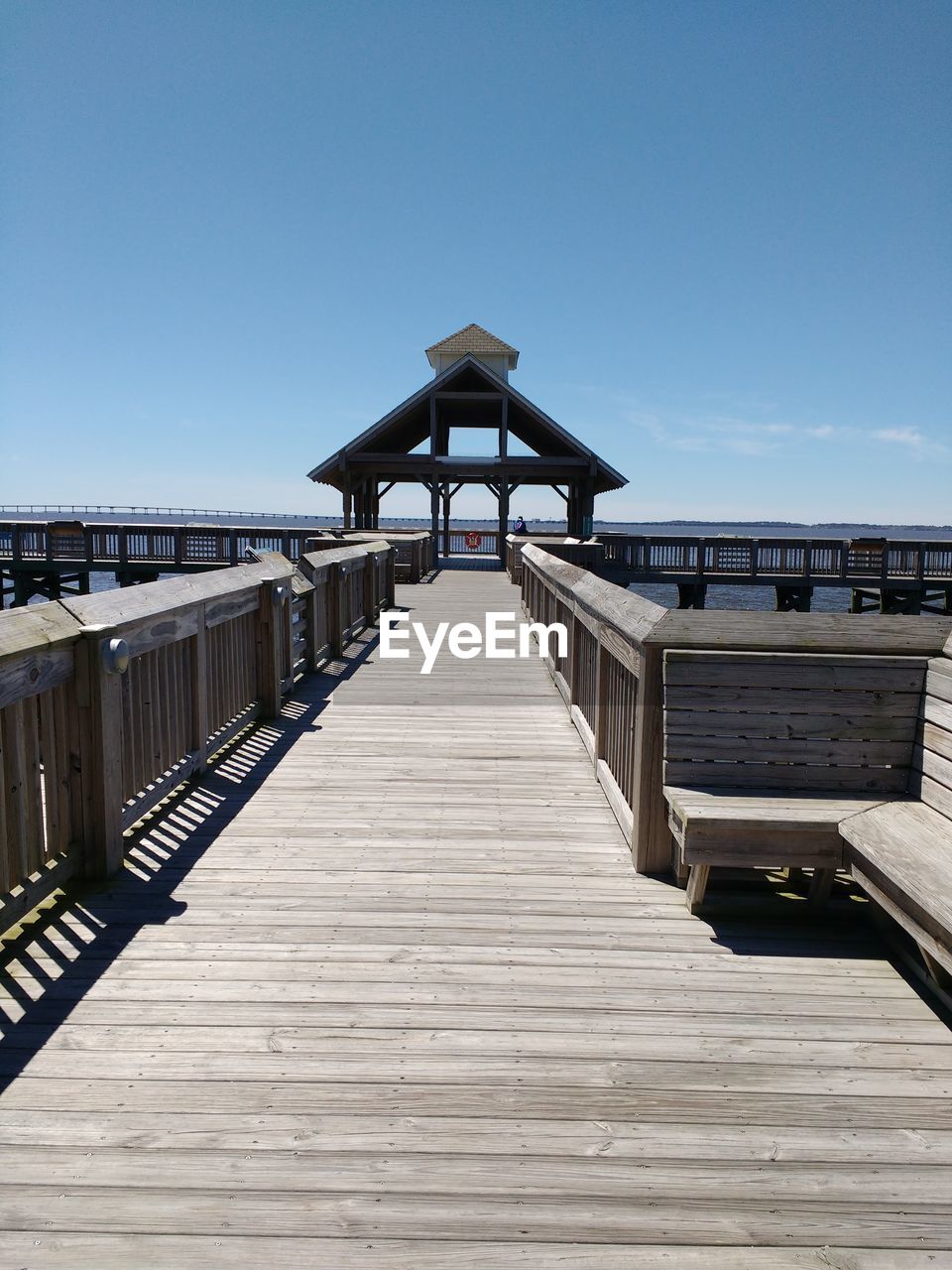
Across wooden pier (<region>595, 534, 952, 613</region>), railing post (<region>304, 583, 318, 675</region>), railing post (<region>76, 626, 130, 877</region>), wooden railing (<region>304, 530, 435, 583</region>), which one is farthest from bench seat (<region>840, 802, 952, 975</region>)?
wooden pier (<region>595, 534, 952, 613</region>)

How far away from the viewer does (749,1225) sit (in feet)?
7.00

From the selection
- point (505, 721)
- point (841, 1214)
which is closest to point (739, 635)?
point (841, 1214)

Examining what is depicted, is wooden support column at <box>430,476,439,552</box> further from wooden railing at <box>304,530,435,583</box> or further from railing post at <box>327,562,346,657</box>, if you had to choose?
railing post at <box>327,562,346,657</box>

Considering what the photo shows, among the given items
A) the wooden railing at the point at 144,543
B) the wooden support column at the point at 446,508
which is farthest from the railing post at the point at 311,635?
the wooden support column at the point at 446,508

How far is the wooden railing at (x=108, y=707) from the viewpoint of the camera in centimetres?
345

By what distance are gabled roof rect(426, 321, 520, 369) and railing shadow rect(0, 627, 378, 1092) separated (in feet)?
83.3

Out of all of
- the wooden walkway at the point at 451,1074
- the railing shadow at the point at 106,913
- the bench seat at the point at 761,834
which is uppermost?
the bench seat at the point at 761,834

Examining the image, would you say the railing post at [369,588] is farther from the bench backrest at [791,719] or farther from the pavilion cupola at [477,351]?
the pavilion cupola at [477,351]

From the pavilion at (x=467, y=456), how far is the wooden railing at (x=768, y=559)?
3293 millimetres

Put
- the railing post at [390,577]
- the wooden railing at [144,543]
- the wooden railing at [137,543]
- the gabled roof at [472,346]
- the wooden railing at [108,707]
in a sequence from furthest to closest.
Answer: the gabled roof at [472,346]
the wooden railing at [137,543]
the wooden railing at [144,543]
the railing post at [390,577]
the wooden railing at [108,707]

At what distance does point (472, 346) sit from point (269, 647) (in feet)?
80.9

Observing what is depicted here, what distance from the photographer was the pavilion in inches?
968

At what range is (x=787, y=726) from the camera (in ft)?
13.0

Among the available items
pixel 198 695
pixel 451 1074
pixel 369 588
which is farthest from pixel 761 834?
pixel 369 588
